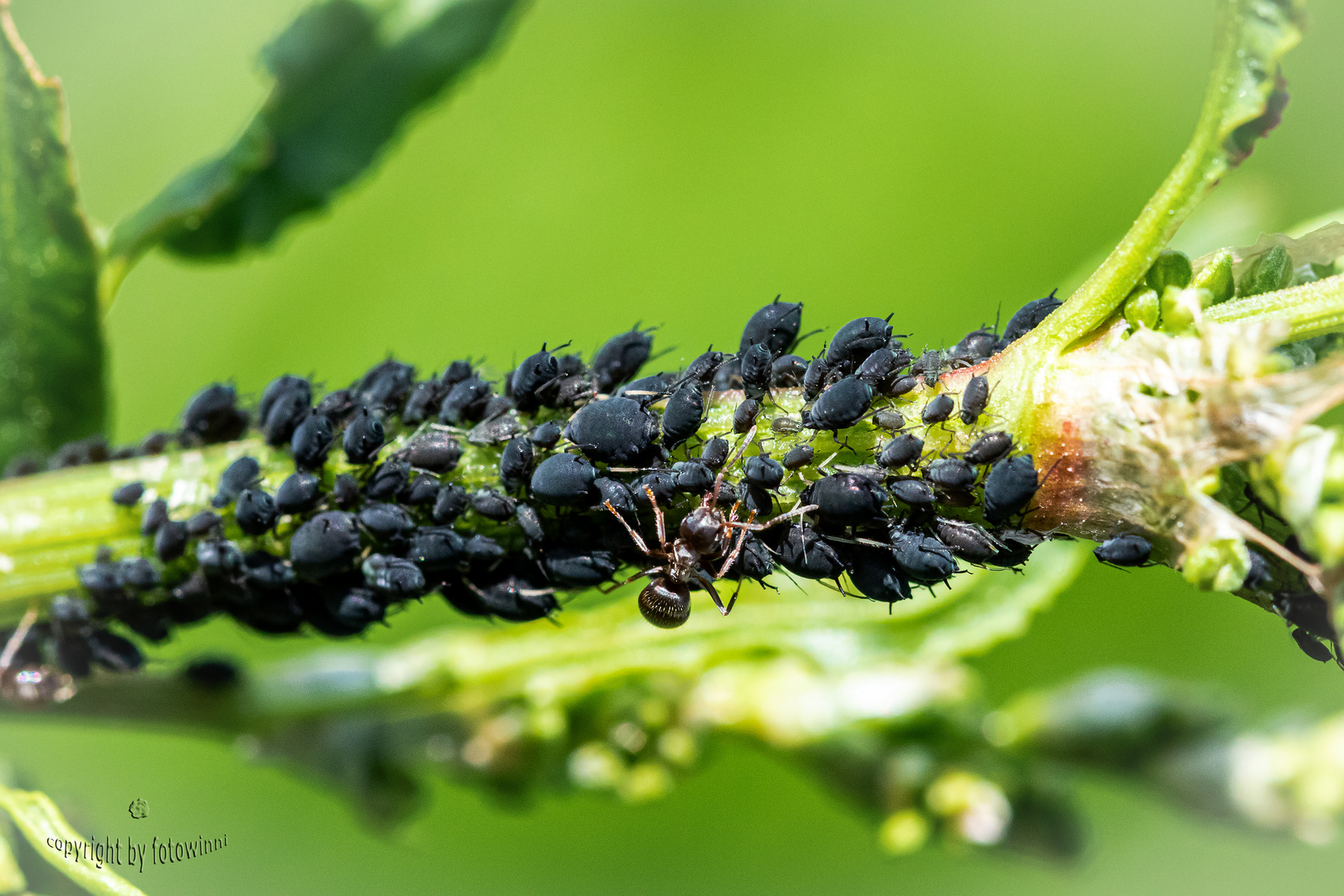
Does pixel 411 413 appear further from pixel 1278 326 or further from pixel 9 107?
pixel 1278 326

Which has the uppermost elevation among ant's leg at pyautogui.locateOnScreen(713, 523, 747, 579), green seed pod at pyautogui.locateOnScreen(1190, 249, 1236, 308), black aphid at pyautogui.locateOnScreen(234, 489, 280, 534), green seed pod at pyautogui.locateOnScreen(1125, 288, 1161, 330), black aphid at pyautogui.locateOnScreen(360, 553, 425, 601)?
green seed pod at pyautogui.locateOnScreen(1190, 249, 1236, 308)

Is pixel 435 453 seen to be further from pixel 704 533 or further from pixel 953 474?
pixel 953 474

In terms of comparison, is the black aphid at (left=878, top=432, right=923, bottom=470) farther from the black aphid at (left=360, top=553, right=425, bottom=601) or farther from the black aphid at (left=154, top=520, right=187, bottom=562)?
the black aphid at (left=154, top=520, right=187, bottom=562)

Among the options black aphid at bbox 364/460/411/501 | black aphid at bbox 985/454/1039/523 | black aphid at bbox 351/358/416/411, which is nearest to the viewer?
black aphid at bbox 985/454/1039/523

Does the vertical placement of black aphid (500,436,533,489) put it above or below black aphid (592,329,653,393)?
below

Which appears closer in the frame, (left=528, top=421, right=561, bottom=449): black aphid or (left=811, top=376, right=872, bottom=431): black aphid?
(left=811, top=376, right=872, bottom=431): black aphid

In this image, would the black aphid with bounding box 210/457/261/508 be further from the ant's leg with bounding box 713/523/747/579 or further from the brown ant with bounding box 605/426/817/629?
the ant's leg with bounding box 713/523/747/579

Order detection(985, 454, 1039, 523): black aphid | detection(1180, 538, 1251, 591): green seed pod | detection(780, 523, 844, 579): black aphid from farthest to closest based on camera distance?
detection(780, 523, 844, 579): black aphid, detection(985, 454, 1039, 523): black aphid, detection(1180, 538, 1251, 591): green seed pod

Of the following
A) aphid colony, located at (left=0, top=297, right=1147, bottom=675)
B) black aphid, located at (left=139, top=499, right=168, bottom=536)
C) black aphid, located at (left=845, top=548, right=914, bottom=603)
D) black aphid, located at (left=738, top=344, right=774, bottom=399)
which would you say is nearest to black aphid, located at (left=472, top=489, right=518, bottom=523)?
aphid colony, located at (left=0, top=297, right=1147, bottom=675)
